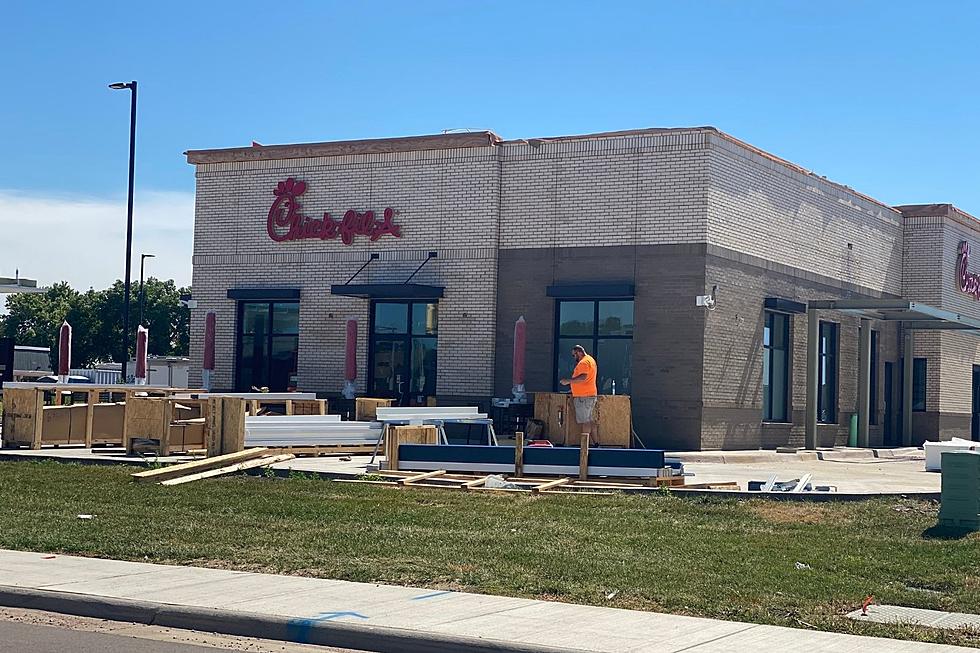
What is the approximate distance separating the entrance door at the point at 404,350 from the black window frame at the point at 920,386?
17.0 metres

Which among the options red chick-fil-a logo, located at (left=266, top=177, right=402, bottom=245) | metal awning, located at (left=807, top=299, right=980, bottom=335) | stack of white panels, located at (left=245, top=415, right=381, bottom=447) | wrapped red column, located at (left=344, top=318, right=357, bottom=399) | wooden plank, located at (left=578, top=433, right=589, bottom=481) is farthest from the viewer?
red chick-fil-a logo, located at (left=266, top=177, right=402, bottom=245)

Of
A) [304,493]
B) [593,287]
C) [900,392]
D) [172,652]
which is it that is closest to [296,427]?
[304,493]

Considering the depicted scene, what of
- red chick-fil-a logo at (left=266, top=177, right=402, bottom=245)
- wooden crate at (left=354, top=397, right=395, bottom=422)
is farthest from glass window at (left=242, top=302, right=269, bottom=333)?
wooden crate at (left=354, top=397, right=395, bottom=422)

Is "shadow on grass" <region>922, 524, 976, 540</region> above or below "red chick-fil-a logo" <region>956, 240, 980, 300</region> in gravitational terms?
below

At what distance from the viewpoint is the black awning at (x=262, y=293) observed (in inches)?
1342

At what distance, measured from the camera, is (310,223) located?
111ft

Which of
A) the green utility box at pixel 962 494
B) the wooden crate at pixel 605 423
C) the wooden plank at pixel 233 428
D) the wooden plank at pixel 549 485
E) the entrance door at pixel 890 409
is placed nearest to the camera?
the green utility box at pixel 962 494

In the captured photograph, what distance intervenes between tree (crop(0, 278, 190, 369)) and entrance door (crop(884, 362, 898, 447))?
5501cm

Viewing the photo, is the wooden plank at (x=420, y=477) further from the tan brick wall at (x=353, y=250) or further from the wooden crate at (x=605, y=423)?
the tan brick wall at (x=353, y=250)

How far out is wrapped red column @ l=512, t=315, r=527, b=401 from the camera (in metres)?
29.3

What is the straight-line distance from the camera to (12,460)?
21.8m

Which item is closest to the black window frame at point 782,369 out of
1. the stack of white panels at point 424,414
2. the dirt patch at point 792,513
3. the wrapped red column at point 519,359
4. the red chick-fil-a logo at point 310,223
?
the wrapped red column at point 519,359

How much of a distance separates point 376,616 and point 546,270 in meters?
21.8

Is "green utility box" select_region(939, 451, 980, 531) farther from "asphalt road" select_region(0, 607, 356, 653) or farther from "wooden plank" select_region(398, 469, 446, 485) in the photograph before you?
"asphalt road" select_region(0, 607, 356, 653)
